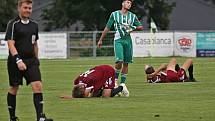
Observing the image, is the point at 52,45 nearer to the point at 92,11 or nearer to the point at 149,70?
the point at 92,11

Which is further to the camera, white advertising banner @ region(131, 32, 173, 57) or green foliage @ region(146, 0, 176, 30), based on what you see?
green foliage @ region(146, 0, 176, 30)

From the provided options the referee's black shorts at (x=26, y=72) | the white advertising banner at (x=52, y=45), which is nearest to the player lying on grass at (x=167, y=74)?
the referee's black shorts at (x=26, y=72)

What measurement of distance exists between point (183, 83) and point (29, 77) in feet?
30.6

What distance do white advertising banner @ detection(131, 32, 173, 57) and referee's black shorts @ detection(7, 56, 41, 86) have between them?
106 ft

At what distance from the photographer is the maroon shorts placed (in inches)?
821

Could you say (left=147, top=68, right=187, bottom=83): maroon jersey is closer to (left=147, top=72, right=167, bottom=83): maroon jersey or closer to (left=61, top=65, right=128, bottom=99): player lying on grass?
(left=147, top=72, right=167, bottom=83): maroon jersey

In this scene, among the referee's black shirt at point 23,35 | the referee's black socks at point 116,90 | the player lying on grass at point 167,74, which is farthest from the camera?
the player lying on grass at point 167,74

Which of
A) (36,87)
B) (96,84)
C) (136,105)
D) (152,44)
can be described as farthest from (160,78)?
(152,44)

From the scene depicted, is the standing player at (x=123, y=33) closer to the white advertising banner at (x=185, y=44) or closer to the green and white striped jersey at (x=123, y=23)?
the green and white striped jersey at (x=123, y=23)

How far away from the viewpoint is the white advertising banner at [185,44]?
146 feet

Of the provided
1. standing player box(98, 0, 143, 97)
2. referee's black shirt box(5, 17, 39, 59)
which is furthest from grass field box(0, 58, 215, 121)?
referee's black shirt box(5, 17, 39, 59)

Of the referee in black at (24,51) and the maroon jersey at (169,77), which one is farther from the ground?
the referee in black at (24,51)

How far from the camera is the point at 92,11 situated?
66.9 meters

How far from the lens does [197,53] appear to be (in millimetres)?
44469
